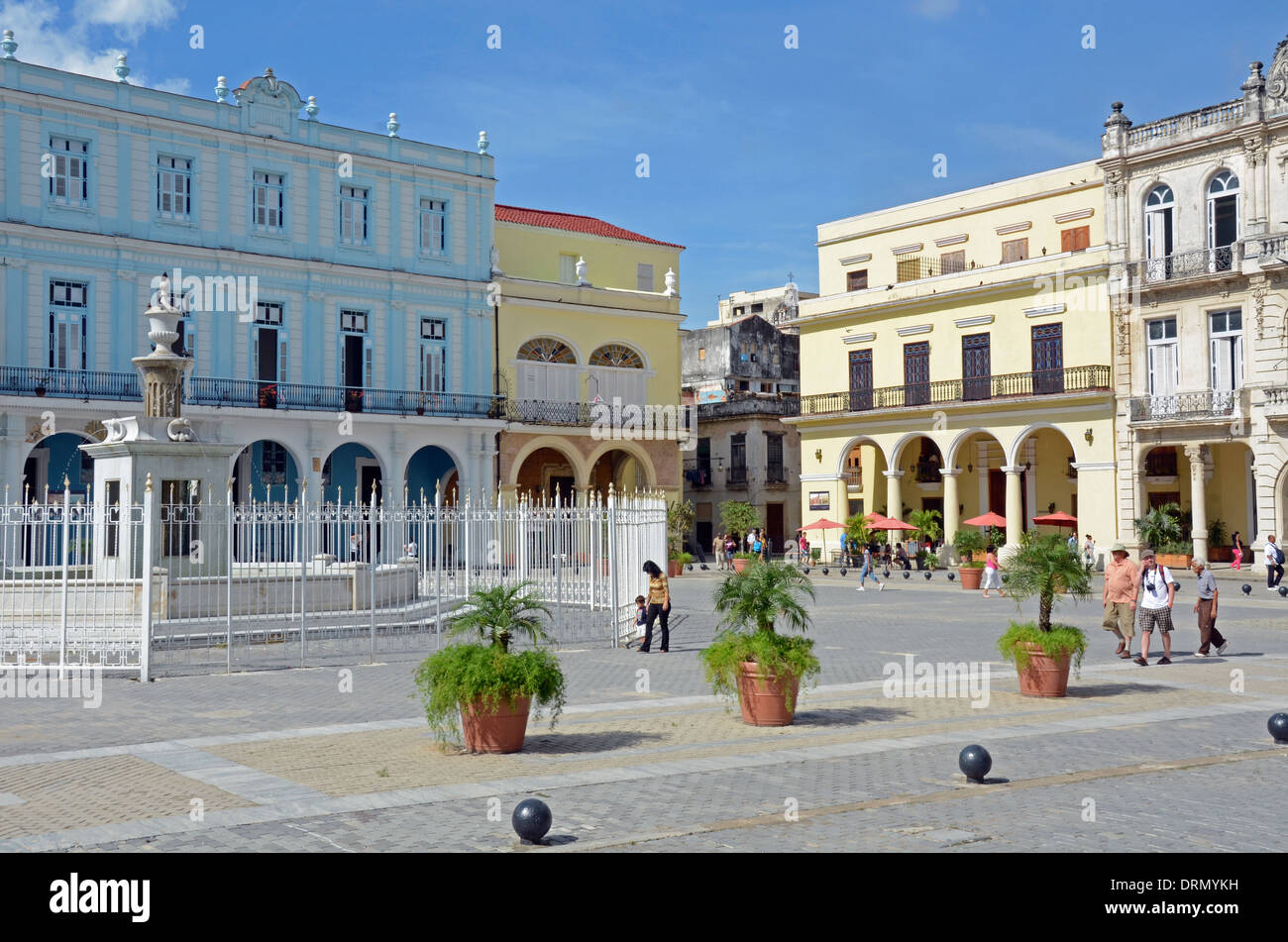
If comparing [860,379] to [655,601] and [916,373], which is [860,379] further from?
[655,601]

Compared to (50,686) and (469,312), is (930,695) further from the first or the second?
(469,312)

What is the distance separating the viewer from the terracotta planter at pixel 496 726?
10016 millimetres

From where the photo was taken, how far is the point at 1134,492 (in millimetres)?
38375

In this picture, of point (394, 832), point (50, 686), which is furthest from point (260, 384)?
point (394, 832)

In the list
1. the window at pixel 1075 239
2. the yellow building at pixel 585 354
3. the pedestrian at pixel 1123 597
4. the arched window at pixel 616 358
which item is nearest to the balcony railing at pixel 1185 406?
the window at pixel 1075 239

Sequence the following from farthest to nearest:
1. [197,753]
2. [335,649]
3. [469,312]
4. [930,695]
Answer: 1. [469,312]
2. [335,649]
3. [930,695]
4. [197,753]

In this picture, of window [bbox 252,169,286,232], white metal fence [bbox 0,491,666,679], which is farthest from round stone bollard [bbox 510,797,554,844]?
window [bbox 252,169,286,232]

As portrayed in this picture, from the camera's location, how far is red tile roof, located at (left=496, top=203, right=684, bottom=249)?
44.0 metres

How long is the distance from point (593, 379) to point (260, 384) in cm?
1180

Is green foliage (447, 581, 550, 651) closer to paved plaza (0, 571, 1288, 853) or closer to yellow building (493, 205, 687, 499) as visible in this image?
paved plaza (0, 571, 1288, 853)

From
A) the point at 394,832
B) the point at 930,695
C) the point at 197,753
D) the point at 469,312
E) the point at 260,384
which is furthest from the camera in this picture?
the point at 469,312

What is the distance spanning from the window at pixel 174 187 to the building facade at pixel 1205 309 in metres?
26.9

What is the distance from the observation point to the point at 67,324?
3338 cm

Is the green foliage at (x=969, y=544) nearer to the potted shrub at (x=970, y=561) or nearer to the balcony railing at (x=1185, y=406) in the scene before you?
the potted shrub at (x=970, y=561)
